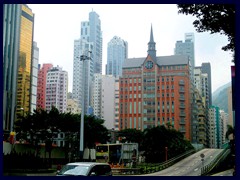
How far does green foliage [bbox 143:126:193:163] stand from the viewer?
25.0m

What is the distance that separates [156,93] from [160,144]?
13892 mm

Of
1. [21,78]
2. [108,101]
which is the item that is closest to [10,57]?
[21,78]

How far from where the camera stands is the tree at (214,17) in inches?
395

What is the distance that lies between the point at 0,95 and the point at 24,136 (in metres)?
15.0

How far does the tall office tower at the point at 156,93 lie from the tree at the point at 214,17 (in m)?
25.3

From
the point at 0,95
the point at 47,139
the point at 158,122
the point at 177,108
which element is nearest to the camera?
the point at 0,95

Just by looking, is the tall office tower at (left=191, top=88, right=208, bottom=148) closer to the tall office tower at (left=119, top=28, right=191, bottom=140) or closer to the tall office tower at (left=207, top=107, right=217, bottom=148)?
the tall office tower at (left=119, top=28, right=191, bottom=140)

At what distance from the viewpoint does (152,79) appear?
42156 mm

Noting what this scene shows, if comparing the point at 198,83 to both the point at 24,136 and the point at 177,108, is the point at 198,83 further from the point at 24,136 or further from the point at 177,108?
the point at 24,136

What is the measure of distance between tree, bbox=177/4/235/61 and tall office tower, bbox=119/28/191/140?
25270 millimetres

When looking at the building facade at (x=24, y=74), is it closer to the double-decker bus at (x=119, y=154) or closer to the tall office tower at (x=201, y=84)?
the double-decker bus at (x=119, y=154)

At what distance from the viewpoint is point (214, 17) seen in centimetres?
1033

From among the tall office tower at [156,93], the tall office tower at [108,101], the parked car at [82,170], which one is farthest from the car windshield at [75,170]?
the tall office tower at [108,101]
